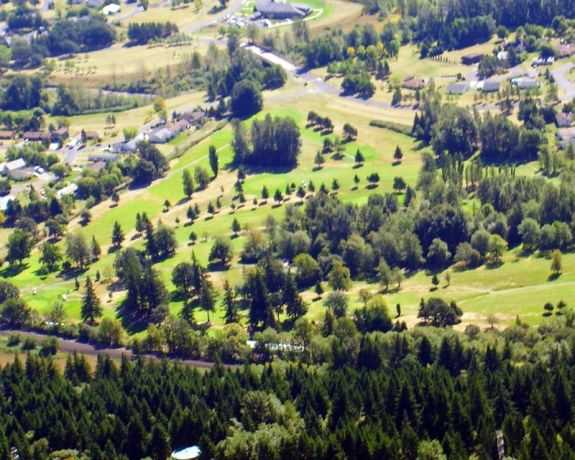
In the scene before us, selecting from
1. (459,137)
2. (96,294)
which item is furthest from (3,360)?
(459,137)

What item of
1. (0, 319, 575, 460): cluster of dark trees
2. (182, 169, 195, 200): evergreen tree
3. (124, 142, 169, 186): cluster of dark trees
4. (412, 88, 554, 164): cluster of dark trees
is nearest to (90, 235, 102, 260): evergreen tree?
(182, 169, 195, 200): evergreen tree

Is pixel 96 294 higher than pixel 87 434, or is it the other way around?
pixel 87 434

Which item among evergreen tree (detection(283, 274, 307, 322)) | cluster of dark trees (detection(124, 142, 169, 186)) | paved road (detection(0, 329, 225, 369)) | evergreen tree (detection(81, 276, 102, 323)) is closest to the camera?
paved road (detection(0, 329, 225, 369))

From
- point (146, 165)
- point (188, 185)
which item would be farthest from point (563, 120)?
point (146, 165)

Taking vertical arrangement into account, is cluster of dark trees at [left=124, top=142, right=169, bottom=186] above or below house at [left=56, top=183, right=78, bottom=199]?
above

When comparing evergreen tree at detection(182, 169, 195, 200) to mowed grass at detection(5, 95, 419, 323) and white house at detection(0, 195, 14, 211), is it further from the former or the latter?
white house at detection(0, 195, 14, 211)

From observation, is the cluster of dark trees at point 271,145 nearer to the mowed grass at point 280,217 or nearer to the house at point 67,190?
the mowed grass at point 280,217

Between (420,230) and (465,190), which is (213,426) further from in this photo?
(465,190)
